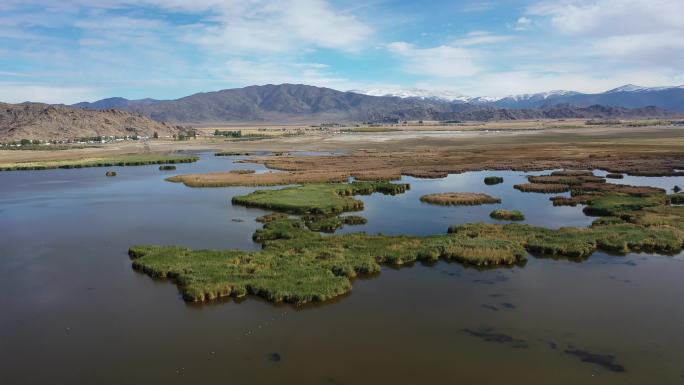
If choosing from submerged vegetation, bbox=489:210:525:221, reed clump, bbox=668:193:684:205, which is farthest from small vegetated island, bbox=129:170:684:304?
reed clump, bbox=668:193:684:205

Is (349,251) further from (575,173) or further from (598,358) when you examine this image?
(575,173)

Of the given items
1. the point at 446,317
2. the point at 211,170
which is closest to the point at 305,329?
the point at 446,317

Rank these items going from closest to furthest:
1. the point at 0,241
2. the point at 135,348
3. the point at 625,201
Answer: the point at 135,348
the point at 0,241
the point at 625,201

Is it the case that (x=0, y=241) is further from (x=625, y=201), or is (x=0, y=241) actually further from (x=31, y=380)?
(x=625, y=201)

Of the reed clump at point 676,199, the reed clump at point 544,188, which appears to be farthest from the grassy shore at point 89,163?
the reed clump at point 676,199

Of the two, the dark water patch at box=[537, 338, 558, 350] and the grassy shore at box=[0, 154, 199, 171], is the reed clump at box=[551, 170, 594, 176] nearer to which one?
the dark water patch at box=[537, 338, 558, 350]
